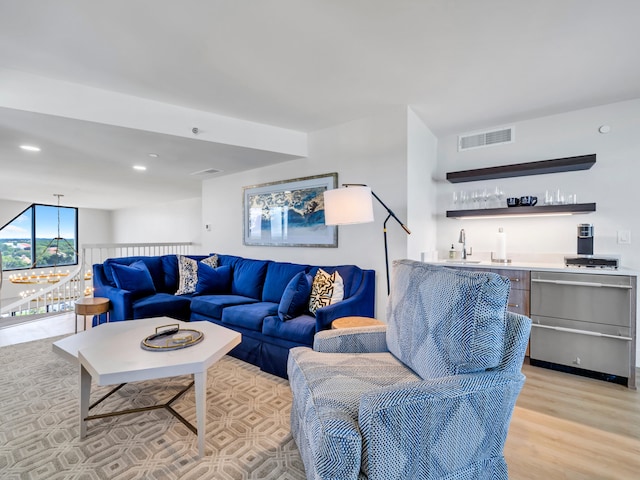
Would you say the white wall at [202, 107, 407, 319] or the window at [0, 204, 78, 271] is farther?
the window at [0, 204, 78, 271]

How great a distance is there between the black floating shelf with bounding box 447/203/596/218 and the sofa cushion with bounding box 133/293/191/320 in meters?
3.30

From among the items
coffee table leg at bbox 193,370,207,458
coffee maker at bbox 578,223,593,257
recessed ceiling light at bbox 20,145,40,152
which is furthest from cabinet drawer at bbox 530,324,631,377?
recessed ceiling light at bbox 20,145,40,152

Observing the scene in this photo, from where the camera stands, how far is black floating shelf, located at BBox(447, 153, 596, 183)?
288 centimetres

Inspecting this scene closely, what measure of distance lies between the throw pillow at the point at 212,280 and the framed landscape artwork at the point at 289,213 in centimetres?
64

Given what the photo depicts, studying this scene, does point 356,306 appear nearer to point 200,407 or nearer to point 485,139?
point 200,407

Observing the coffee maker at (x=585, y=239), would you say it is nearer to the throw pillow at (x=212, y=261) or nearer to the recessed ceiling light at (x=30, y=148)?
the throw pillow at (x=212, y=261)

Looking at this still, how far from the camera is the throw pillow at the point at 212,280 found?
3.92 m

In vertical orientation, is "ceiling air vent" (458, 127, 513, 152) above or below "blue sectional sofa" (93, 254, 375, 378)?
above

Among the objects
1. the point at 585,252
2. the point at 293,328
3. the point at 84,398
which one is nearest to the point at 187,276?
the point at 293,328

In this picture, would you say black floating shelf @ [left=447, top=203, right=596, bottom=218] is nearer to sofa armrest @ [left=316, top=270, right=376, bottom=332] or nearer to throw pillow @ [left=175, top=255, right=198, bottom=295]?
sofa armrest @ [left=316, top=270, right=376, bottom=332]

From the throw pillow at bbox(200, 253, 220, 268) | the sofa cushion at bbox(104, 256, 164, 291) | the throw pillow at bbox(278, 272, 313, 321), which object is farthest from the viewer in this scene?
the throw pillow at bbox(200, 253, 220, 268)

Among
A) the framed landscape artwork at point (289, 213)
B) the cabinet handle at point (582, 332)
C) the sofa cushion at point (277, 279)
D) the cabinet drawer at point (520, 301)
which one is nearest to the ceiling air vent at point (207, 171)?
the framed landscape artwork at point (289, 213)

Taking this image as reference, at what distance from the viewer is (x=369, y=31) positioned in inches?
75.4

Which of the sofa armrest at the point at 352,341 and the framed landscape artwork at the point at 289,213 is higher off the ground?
the framed landscape artwork at the point at 289,213
